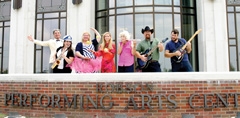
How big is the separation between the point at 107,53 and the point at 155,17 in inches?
259

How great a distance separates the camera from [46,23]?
13625 mm

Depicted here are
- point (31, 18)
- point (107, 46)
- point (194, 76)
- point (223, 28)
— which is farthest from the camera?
point (31, 18)

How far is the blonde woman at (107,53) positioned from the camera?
6516 millimetres

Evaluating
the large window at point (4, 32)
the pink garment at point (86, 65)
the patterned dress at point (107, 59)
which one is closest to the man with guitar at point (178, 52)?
the patterned dress at point (107, 59)

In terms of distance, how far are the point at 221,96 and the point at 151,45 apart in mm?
1955

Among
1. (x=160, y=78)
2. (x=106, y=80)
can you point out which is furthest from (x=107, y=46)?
(x=160, y=78)

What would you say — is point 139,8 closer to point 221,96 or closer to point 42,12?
point 42,12

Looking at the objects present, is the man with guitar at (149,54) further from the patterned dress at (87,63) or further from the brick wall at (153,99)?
the patterned dress at (87,63)

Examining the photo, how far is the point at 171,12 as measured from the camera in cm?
1267

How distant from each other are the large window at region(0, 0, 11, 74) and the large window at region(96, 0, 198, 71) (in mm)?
5555

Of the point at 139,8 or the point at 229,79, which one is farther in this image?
the point at 139,8

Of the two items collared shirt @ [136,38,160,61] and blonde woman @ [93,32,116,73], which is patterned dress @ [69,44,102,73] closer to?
blonde woman @ [93,32,116,73]

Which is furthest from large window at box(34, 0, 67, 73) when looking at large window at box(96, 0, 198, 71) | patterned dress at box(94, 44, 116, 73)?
patterned dress at box(94, 44, 116, 73)

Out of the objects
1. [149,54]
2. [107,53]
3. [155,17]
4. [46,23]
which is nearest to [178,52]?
[149,54]
